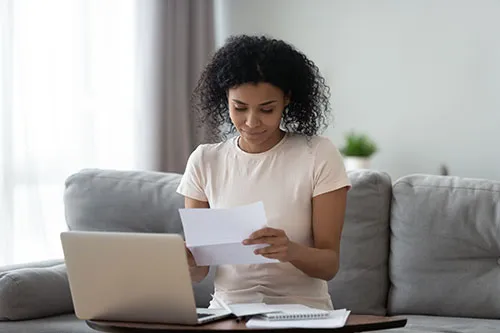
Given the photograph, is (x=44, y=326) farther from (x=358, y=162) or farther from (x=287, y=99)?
(x=358, y=162)

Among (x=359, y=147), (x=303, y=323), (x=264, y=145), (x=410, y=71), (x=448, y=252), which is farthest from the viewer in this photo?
(x=410, y=71)

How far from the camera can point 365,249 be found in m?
2.65

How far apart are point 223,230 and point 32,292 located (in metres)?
0.94

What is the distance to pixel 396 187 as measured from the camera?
8.91 feet

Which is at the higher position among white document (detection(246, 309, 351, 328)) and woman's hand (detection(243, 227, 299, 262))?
woman's hand (detection(243, 227, 299, 262))

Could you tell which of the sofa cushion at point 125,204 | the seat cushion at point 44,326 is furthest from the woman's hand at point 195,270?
the sofa cushion at point 125,204

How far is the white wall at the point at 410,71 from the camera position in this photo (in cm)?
393

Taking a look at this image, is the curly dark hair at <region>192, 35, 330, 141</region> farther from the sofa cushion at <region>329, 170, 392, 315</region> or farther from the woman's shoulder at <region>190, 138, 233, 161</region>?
the sofa cushion at <region>329, 170, 392, 315</region>

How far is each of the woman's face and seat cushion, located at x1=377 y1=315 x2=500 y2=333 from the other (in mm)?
818

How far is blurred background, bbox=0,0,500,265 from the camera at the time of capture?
10.7ft

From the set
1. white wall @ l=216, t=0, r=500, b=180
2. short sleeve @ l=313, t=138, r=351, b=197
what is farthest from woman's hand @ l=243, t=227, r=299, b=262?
white wall @ l=216, t=0, r=500, b=180

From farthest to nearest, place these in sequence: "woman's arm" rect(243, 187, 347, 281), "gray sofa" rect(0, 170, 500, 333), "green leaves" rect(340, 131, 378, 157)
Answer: "green leaves" rect(340, 131, 378, 157) < "gray sofa" rect(0, 170, 500, 333) < "woman's arm" rect(243, 187, 347, 281)

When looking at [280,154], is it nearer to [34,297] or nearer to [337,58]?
[34,297]

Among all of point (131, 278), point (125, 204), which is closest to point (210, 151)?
point (131, 278)
